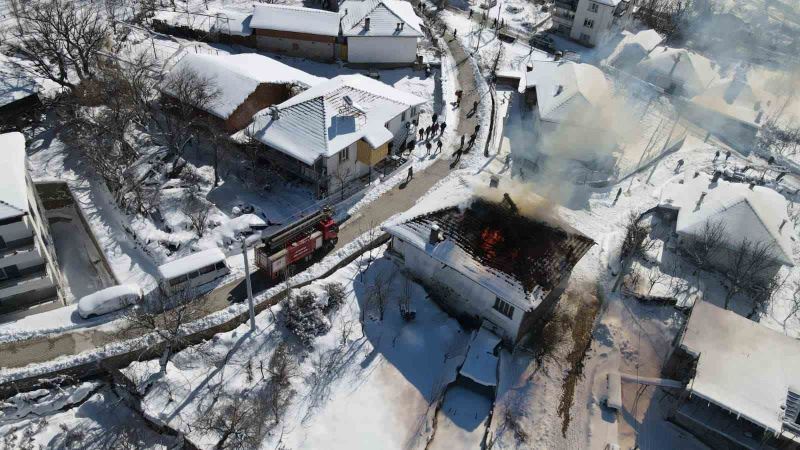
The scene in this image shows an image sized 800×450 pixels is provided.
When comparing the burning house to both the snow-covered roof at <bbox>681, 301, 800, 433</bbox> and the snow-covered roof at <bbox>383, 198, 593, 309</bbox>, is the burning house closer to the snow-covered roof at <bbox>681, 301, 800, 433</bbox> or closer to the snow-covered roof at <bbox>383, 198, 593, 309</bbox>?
the snow-covered roof at <bbox>383, 198, 593, 309</bbox>

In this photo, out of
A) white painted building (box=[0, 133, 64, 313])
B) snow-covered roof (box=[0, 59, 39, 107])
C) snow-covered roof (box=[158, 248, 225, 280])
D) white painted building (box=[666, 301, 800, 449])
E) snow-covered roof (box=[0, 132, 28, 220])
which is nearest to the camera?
white painted building (box=[666, 301, 800, 449])

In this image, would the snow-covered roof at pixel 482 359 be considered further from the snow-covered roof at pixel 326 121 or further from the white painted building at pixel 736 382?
the snow-covered roof at pixel 326 121

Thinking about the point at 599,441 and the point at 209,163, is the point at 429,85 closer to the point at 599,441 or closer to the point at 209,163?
the point at 209,163

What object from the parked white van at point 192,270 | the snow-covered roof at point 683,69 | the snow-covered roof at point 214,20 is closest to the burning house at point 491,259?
the parked white van at point 192,270

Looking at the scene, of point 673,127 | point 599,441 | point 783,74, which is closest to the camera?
point 599,441

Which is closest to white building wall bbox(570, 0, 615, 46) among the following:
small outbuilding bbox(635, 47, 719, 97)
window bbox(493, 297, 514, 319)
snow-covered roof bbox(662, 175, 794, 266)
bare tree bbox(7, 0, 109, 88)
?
small outbuilding bbox(635, 47, 719, 97)

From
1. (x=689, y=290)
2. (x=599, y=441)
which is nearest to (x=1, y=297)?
(x=599, y=441)
